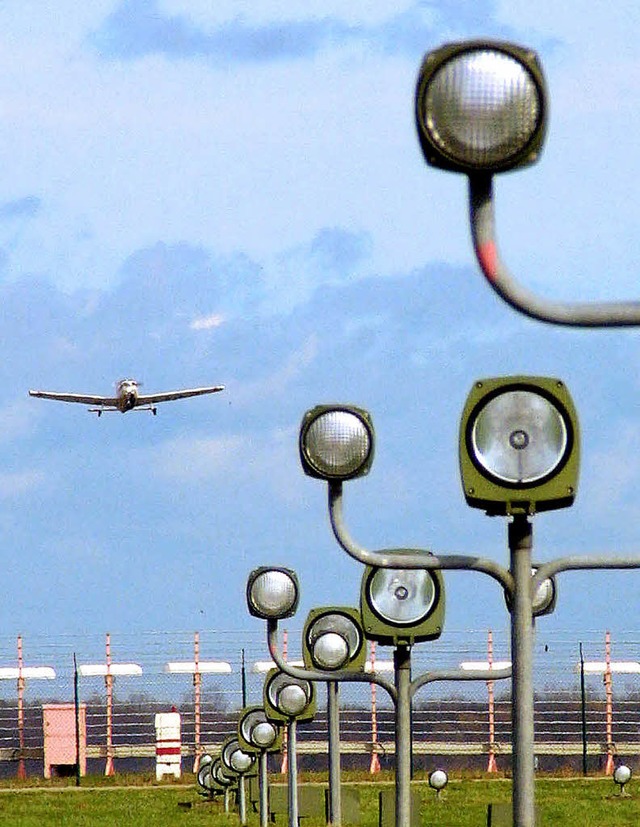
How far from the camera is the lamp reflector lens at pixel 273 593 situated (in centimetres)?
1492

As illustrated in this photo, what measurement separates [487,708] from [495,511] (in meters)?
37.3

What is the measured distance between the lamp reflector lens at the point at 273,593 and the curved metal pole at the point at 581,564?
21.3ft

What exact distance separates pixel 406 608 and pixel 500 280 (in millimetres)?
5806

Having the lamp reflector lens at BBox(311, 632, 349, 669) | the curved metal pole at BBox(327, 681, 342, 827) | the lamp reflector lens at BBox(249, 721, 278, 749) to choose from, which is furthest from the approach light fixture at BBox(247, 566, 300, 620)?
the lamp reflector lens at BBox(249, 721, 278, 749)

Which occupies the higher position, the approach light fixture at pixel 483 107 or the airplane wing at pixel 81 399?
the airplane wing at pixel 81 399

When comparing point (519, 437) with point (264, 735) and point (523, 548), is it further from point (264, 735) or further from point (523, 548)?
point (264, 735)

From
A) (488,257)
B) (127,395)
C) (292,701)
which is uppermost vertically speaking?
(127,395)

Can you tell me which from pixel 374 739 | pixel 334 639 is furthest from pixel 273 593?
pixel 374 739

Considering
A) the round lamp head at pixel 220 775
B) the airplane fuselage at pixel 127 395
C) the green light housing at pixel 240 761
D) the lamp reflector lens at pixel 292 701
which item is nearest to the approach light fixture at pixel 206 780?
the round lamp head at pixel 220 775

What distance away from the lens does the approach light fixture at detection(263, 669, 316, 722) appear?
19.3 meters

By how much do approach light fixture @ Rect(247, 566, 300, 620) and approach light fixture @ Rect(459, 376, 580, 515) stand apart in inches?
265

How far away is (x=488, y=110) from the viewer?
5879 mm

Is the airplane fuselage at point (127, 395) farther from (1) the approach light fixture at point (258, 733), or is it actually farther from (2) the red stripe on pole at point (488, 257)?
(2) the red stripe on pole at point (488, 257)

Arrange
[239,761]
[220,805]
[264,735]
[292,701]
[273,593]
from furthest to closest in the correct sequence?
[220,805], [239,761], [264,735], [292,701], [273,593]
